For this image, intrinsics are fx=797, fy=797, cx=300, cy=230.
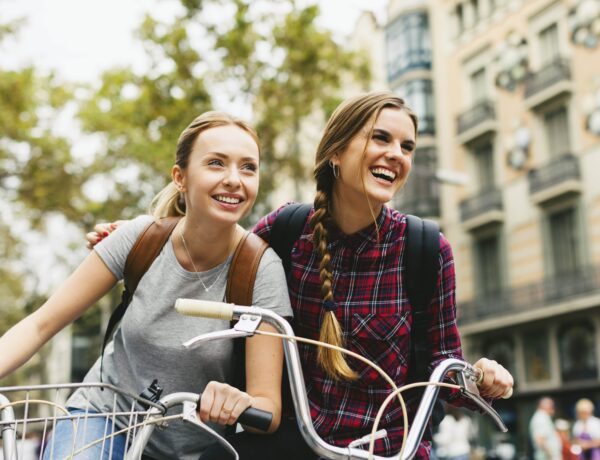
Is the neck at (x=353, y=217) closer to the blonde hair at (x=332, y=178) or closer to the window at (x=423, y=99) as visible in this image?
the blonde hair at (x=332, y=178)

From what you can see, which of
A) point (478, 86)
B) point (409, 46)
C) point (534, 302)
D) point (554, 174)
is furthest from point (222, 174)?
point (409, 46)

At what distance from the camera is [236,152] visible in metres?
2.60

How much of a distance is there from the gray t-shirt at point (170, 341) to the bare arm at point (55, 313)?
0.18 feet

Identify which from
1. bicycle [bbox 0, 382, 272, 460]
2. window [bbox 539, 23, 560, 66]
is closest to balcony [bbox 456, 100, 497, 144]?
window [bbox 539, 23, 560, 66]

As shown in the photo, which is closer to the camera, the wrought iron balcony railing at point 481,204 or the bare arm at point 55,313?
the bare arm at point 55,313

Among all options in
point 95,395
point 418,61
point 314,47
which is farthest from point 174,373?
point 418,61

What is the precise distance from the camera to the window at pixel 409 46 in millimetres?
28656

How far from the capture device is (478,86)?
27297 millimetres

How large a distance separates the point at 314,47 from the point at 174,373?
14782 millimetres

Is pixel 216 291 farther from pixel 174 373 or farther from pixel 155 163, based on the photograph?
pixel 155 163

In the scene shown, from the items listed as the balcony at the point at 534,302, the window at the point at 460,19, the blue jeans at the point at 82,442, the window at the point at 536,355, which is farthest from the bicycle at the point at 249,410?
→ the window at the point at 460,19

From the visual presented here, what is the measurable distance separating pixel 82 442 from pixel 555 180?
22364mm

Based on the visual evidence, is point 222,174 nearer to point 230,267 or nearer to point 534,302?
point 230,267

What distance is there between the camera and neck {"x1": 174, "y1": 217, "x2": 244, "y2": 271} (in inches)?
105
